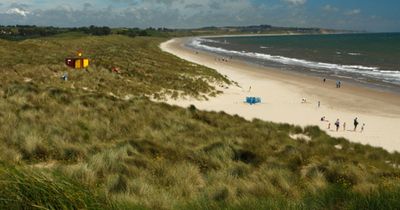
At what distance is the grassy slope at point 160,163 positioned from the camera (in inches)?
174

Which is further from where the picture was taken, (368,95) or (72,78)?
(368,95)

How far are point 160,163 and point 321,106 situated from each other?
24942 mm

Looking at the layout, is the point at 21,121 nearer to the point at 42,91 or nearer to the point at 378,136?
the point at 42,91

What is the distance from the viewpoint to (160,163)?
8.40 meters

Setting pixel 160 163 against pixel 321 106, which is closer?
pixel 160 163

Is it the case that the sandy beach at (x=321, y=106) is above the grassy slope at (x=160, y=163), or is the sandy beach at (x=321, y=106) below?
below

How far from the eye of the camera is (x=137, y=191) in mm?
6039

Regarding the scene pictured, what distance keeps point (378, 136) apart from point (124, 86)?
17.1 metres

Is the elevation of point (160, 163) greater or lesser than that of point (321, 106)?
greater

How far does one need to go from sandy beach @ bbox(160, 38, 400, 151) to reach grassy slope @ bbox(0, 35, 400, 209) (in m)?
5.77

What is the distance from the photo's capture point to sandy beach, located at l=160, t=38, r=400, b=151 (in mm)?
22391

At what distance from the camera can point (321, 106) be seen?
30875 millimetres

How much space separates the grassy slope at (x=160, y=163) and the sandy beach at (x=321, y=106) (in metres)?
5.77

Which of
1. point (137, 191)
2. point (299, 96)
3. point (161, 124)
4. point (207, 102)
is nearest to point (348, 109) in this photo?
point (299, 96)
